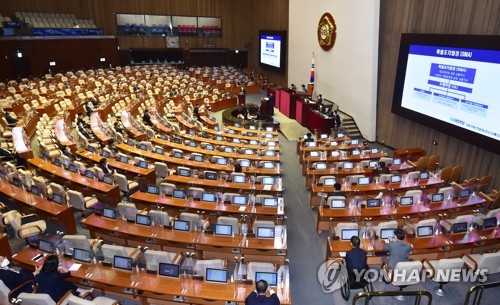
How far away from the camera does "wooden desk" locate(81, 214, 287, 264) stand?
7574 millimetres

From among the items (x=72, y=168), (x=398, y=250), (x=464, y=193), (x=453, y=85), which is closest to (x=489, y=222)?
(x=464, y=193)

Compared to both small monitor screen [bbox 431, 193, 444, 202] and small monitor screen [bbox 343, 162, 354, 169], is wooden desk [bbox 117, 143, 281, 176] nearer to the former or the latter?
small monitor screen [bbox 343, 162, 354, 169]

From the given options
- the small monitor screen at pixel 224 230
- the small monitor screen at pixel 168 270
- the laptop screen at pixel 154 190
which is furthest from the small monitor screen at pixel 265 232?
the laptop screen at pixel 154 190

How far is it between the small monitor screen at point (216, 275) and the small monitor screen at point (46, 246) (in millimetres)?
3262

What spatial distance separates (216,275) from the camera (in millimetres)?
6340

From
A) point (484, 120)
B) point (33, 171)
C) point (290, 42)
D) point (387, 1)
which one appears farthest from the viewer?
point (290, 42)

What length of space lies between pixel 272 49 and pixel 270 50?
0.46m

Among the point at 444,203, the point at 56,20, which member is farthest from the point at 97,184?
the point at 56,20

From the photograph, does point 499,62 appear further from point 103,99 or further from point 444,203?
point 103,99

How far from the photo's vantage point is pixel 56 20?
29.7 m

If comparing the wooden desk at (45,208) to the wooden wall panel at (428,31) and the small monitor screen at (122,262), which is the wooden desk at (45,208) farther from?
the wooden wall panel at (428,31)

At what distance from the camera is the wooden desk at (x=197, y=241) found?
7.57 metres

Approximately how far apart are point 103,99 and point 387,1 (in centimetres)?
1640

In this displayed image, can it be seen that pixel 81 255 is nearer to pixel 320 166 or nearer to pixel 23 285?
pixel 23 285
